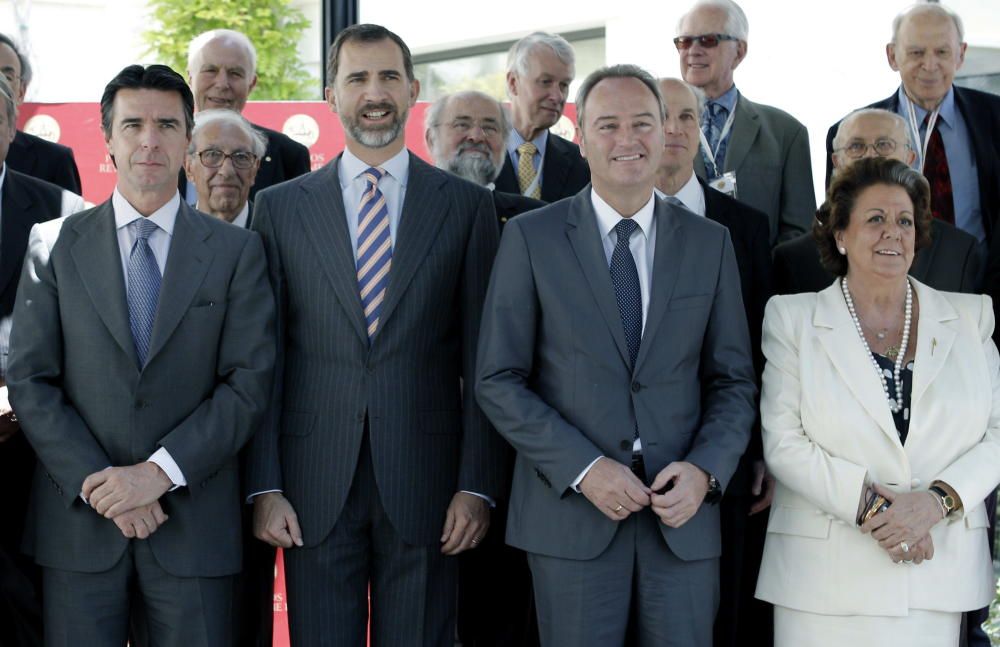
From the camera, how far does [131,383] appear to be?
3.19 meters

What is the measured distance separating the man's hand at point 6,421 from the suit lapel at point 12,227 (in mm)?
401

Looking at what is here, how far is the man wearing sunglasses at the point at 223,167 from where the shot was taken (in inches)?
171

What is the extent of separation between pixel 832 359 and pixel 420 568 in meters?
1.32

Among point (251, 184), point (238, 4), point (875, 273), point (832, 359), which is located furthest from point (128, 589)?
point (238, 4)

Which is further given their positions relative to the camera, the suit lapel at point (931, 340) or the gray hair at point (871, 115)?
the gray hair at point (871, 115)

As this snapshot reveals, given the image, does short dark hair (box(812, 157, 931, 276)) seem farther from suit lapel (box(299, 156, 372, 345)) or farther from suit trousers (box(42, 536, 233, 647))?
suit trousers (box(42, 536, 233, 647))

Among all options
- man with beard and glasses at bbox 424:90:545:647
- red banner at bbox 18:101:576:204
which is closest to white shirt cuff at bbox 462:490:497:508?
man with beard and glasses at bbox 424:90:545:647

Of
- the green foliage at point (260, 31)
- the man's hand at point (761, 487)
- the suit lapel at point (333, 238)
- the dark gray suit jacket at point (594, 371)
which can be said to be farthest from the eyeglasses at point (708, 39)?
the green foliage at point (260, 31)

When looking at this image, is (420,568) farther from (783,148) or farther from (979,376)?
(783,148)

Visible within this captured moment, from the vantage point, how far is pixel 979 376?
347 cm

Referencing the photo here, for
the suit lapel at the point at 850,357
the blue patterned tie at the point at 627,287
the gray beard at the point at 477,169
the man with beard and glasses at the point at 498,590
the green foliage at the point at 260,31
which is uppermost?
the green foliage at the point at 260,31

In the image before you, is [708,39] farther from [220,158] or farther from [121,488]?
[121,488]

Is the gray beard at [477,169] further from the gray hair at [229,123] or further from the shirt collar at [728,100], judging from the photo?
the shirt collar at [728,100]

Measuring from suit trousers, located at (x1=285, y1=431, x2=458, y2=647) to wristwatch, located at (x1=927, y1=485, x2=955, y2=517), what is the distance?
140 centimetres
